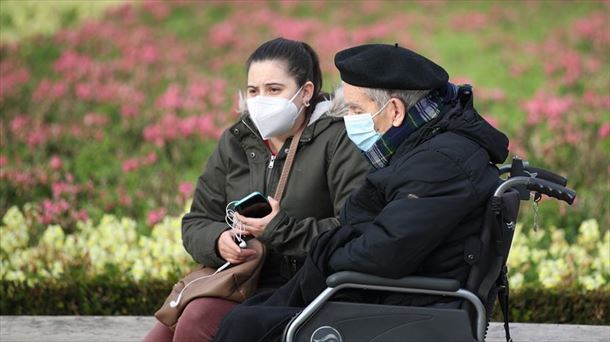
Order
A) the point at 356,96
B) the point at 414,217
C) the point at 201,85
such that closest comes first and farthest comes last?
the point at 414,217 → the point at 356,96 → the point at 201,85

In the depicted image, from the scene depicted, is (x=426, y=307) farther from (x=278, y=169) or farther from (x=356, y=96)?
(x=278, y=169)

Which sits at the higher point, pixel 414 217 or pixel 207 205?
pixel 414 217

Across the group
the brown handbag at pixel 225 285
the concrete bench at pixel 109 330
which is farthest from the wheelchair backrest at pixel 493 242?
the concrete bench at pixel 109 330

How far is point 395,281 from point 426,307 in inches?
4.9

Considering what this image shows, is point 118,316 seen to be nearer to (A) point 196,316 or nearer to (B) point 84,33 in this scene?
(A) point 196,316

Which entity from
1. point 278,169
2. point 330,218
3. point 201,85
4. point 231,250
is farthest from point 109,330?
point 201,85

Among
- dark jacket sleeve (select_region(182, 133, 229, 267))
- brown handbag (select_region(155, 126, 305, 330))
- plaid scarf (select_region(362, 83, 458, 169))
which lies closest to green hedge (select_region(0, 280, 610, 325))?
dark jacket sleeve (select_region(182, 133, 229, 267))

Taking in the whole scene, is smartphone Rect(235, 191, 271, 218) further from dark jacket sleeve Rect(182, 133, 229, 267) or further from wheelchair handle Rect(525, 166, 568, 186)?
wheelchair handle Rect(525, 166, 568, 186)

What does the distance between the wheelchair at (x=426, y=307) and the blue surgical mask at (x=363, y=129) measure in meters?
0.42

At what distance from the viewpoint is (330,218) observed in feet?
12.6

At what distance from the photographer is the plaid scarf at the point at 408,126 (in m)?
3.29

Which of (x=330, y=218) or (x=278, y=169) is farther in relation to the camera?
(x=278, y=169)

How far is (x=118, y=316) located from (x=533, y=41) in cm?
733

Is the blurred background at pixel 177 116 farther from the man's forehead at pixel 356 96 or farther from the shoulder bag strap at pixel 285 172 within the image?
the man's forehead at pixel 356 96
